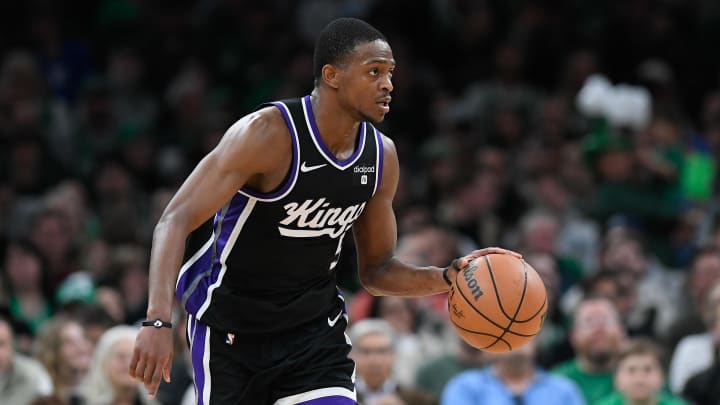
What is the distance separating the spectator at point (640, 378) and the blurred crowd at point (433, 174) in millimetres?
18

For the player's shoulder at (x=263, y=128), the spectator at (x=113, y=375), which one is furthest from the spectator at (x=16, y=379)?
the player's shoulder at (x=263, y=128)

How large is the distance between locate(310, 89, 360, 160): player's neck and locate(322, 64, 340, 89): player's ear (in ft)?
0.16

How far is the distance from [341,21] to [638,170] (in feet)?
21.9

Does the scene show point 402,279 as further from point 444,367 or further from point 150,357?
point 444,367

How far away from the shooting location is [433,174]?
39.9 feet

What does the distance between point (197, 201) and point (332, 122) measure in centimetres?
68

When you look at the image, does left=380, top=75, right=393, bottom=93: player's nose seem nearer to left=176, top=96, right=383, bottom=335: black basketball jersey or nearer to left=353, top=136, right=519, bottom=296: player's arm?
left=176, top=96, right=383, bottom=335: black basketball jersey

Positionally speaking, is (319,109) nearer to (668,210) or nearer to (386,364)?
(386,364)

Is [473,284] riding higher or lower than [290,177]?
lower

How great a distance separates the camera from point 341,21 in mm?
5262

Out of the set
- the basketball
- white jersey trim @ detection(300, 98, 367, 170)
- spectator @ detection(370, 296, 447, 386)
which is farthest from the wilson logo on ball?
spectator @ detection(370, 296, 447, 386)

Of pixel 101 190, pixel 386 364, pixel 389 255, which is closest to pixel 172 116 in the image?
pixel 101 190

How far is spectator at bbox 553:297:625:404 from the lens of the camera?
870 centimetres

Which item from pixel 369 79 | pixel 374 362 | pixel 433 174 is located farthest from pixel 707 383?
pixel 369 79
